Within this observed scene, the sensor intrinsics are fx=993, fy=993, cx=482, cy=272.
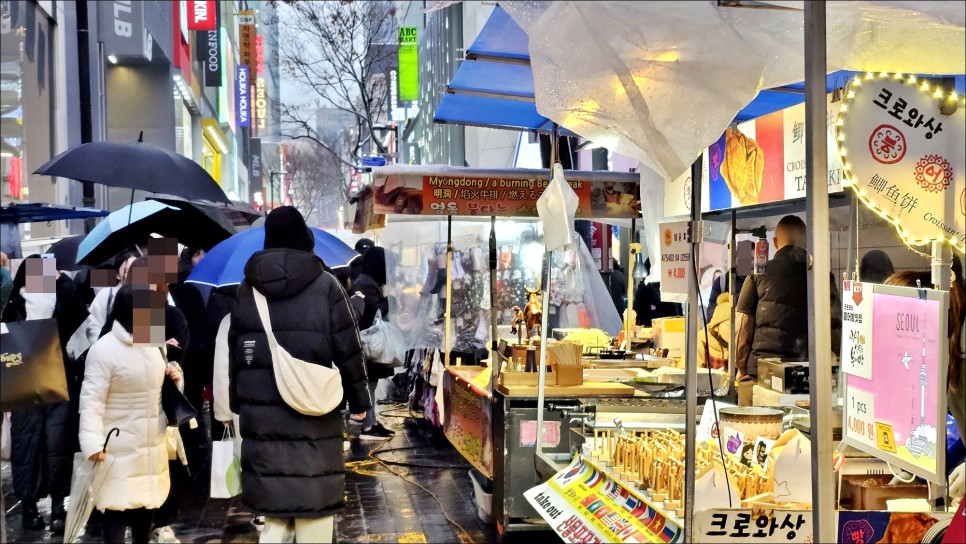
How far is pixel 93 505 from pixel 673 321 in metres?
6.25

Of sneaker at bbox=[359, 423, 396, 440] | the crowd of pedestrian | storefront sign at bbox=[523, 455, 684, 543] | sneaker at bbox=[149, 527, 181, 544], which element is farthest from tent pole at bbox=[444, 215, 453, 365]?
storefront sign at bbox=[523, 455, 684, 543]

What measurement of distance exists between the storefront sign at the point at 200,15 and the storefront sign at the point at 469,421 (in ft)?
83.4

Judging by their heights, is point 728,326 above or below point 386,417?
above

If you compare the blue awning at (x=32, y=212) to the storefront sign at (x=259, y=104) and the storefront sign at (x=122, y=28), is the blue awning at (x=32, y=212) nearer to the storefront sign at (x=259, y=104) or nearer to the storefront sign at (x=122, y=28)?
the storefront sign at (x=122, y=28)

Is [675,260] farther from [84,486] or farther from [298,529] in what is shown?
[84,486]

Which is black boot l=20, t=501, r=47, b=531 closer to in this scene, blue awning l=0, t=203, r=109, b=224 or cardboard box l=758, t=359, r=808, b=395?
blue awning l=0, t=203, r=109, b=224

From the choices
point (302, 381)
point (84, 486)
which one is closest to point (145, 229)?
point (84, 486)

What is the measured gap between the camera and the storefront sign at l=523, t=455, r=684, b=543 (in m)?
5.01

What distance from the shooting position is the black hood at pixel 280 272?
18.7 ft

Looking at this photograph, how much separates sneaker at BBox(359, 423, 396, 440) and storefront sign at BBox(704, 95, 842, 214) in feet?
20.3

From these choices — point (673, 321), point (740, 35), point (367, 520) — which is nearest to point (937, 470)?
point (740, 35)

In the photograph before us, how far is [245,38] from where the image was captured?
169 ft

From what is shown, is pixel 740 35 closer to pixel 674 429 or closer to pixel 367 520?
pixel 674 429

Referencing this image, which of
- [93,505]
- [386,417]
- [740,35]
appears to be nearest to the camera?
[740,35]
